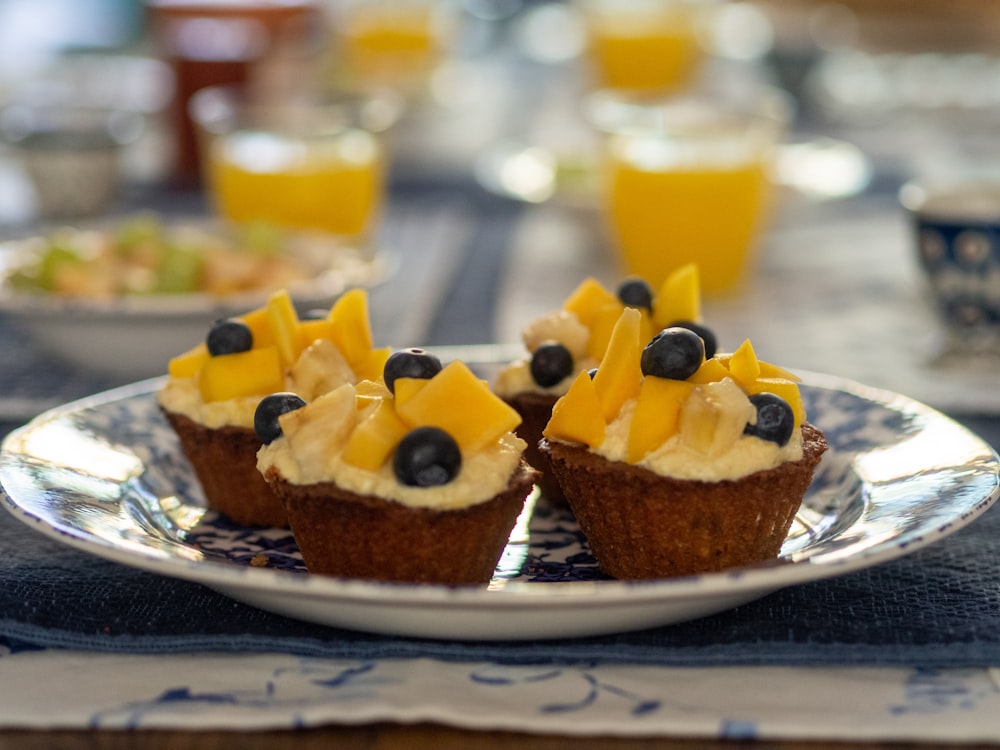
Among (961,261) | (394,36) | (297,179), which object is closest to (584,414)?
(961,261)

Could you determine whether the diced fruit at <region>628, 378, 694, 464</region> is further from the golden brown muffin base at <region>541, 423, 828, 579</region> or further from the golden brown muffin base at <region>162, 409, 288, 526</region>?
the golden brown muffin base at <region>162, 409, 288, 526</region>

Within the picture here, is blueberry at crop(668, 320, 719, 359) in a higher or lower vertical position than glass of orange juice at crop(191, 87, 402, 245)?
higher

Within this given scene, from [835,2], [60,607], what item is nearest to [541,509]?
[60,607]

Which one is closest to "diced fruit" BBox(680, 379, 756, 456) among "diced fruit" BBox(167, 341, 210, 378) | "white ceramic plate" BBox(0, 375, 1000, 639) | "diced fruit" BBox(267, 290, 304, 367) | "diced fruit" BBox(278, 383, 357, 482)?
"white ceramic plate" BBox(0, 375, 1000, 639)

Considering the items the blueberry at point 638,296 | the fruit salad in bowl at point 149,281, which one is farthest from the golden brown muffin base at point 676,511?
the fruit salad in bowl at point 149,281

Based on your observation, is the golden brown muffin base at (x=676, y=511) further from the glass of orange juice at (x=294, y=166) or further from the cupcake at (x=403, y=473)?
the glass of orange juice at (x=294, y=166)

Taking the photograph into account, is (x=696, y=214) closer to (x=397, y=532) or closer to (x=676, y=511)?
(x=676, y=511)

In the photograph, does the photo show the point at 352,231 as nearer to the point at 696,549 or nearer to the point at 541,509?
the point at 541,509
